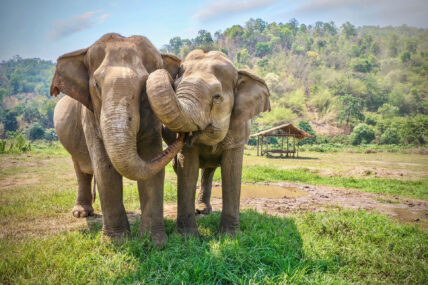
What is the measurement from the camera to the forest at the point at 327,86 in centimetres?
5234

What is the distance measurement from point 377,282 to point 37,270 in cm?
368

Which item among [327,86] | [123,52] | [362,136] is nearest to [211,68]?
[123,52]

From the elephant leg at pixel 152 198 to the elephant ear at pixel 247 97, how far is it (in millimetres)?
1251

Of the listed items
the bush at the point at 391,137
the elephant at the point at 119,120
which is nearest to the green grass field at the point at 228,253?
the elephant at the point at 119,120

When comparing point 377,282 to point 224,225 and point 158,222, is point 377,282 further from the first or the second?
point 158,222

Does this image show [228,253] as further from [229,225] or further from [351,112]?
[351,112]

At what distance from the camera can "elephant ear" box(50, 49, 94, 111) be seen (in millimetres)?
3840

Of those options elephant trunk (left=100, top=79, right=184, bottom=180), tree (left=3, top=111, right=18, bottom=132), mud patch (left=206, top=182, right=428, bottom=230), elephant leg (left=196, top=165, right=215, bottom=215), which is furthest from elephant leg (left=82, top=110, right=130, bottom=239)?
tree (left=3, top=111, right=18, bottom=132)

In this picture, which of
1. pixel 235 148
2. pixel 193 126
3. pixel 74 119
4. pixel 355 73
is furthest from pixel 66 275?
pixel 355 73

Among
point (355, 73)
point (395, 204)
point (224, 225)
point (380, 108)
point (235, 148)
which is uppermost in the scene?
point (355, 73)

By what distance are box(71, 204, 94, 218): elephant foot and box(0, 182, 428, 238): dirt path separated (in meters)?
0.12

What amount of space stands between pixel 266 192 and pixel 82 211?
5321 millimetres

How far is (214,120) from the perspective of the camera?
3822 millimetres

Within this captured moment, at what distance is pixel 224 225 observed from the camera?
4508 millimetres
